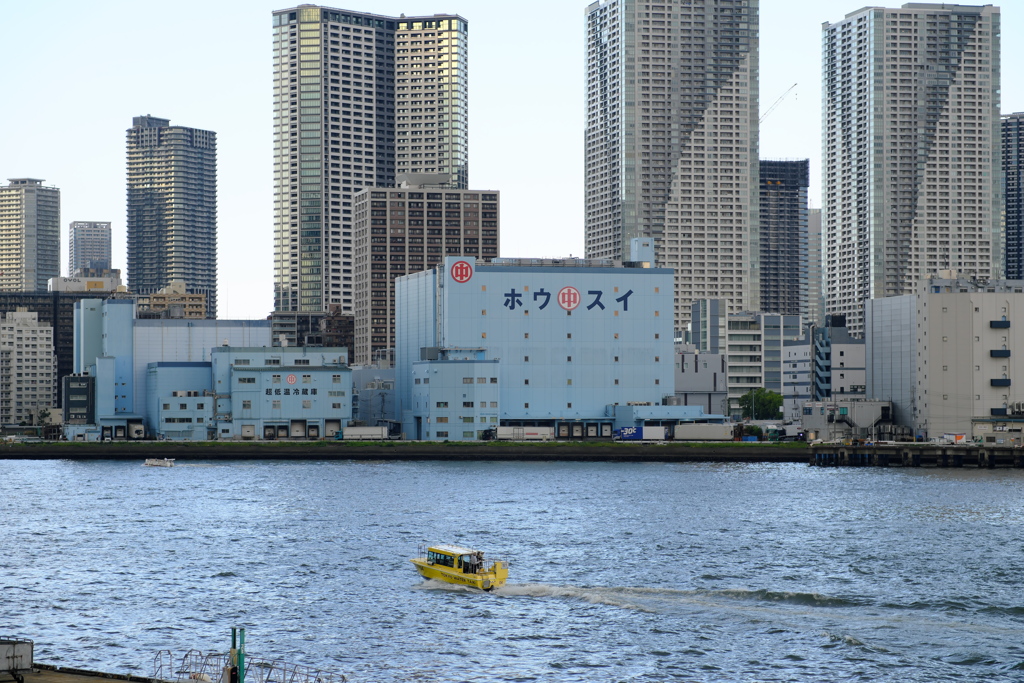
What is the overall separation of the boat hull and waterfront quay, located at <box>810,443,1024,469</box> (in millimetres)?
112871

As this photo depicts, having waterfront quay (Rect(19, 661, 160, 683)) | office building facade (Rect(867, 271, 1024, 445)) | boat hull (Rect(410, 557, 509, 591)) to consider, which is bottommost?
boat hull (Rect(410, 557, 509, 591))

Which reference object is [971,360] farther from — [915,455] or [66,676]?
[66,676]

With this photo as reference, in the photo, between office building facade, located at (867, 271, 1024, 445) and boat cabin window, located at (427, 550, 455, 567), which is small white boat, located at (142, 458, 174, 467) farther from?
office building facade, located at (867, 271, 1024, 445)

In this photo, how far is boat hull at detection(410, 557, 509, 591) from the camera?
243 ft

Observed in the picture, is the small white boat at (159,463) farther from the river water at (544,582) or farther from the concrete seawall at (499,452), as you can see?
the river water at (544,582)

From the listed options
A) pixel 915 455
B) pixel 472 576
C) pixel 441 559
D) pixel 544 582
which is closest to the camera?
pixel 472 576

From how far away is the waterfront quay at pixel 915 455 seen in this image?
577 feet

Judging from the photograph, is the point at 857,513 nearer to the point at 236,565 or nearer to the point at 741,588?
the point at 741,588

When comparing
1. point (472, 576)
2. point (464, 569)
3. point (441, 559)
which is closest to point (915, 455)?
point (441, 559)

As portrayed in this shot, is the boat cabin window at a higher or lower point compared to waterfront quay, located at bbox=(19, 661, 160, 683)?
lower

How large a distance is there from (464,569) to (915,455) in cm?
11853

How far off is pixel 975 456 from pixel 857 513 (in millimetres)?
71412

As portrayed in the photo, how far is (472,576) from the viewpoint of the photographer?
74.1 metres

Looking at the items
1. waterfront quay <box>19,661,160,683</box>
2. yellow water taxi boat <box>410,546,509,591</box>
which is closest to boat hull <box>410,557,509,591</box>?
yellow water taxi boat <box>410,546,509,591</box>
